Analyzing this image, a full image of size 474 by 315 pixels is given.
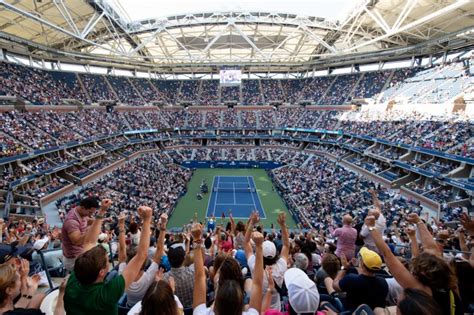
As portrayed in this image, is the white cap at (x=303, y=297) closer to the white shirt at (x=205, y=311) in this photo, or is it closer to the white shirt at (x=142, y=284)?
the white shirt at (x=205, y=311)

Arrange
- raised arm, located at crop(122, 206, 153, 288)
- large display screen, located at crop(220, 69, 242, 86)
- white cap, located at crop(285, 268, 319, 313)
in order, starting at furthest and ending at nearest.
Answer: large display screen, located at crop(220, 69, 242, 86) → raised arm, located at crop(122, 206, 153, 288) → white cap, located at crop(285, 268, 319, 313)

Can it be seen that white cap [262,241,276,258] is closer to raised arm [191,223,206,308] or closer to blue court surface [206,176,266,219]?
raised arm [191,223,206,308]

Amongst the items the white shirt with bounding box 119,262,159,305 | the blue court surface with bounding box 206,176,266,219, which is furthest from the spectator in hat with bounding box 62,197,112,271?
the blue court surface with bounding box 206,176,266,219

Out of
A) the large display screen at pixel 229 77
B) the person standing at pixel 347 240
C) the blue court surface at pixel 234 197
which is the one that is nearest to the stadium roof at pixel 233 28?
the large display screen at pixel 229 77

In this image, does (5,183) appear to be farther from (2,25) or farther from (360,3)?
(360,3)

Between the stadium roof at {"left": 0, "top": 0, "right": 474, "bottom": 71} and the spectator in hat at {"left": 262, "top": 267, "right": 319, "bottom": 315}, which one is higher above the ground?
the stadium roof at {"left": 0, "top": 0, "right": 474, "bottom": 71}

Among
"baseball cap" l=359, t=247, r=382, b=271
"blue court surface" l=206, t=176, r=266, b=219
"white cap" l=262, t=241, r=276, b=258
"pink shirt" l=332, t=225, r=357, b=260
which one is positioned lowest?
"blue court surface" l=206, t=176, r=266, b=219
